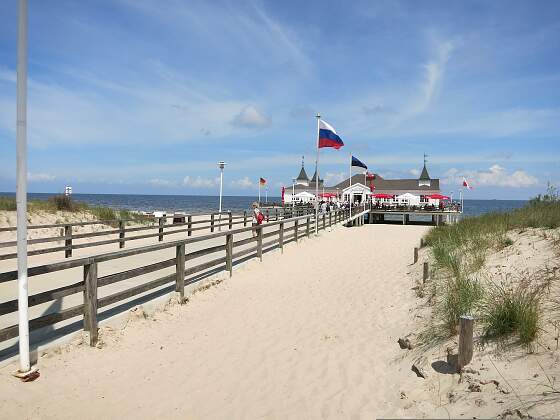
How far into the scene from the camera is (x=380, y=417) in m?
3.76

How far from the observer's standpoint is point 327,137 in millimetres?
20156

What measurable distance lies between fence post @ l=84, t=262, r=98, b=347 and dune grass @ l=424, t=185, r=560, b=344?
166 inches

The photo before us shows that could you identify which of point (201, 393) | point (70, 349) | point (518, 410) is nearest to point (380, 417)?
point (518, 410)

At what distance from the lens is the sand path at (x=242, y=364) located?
404 cm

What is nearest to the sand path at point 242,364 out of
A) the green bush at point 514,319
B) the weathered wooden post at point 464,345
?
the weathered wooden post at point 464,345

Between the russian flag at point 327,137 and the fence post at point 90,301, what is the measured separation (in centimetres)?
1582

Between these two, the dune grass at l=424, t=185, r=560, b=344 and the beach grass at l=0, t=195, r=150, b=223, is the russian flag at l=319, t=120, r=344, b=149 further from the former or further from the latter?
the beach grass at l=0, t=195, r=150, b=223

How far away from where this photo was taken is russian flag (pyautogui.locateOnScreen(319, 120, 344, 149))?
65.8ft

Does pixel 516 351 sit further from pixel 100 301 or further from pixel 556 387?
pixel 100 301

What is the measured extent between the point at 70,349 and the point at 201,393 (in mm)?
1768

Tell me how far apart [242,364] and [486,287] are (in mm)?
3939

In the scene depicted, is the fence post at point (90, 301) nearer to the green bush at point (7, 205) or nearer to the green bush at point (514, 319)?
the green bush at point (514, 319)

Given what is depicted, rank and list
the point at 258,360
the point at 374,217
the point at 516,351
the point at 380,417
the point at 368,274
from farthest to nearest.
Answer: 1. the point at 374,217
2. the point at 368,274
3. the point at 258,360
4. the point at 516,351
5. the point at 380,417

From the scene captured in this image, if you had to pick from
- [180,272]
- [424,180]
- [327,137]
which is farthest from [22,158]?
[424,180]
